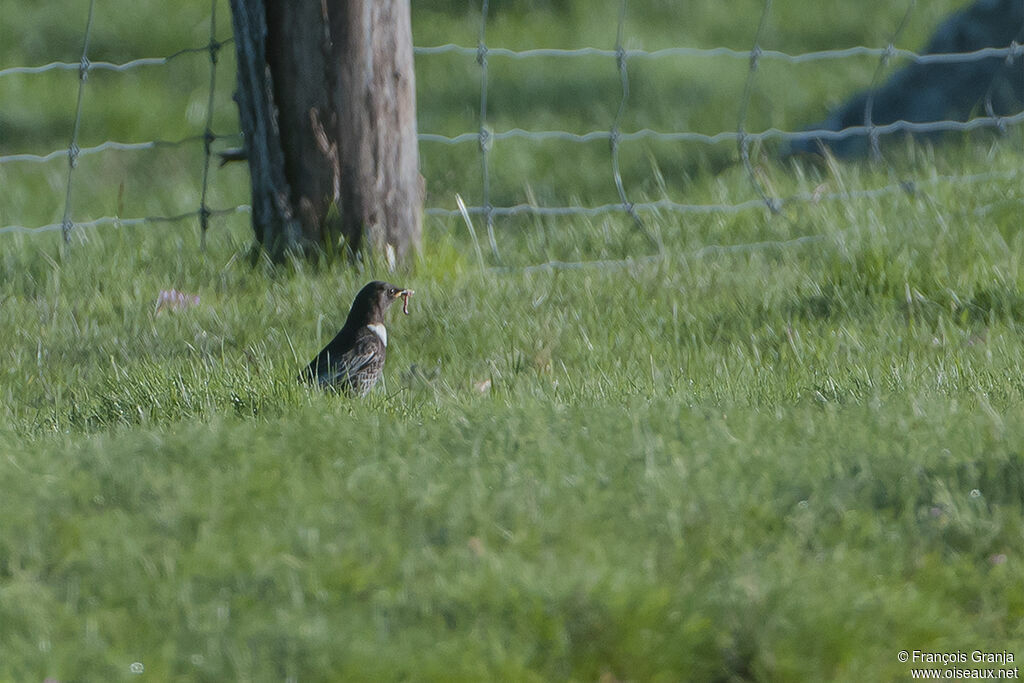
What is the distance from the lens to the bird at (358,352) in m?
3.92

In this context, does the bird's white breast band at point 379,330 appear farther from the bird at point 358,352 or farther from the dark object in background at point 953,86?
the dark object in background at point 953,86

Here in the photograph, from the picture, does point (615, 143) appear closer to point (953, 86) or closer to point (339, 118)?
point (339, 118)

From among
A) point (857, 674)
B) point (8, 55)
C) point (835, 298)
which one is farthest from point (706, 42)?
point (857, 674)

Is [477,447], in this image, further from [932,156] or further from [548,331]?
[932,156]

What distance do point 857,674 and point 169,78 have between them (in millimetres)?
8526

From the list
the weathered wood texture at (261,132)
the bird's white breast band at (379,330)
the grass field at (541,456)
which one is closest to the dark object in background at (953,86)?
the grass field at (541,456)

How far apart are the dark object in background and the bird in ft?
12.5

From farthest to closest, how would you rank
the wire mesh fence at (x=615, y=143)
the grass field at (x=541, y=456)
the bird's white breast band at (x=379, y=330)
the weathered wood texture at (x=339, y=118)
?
the wire mesh fence at (x=615, y=143) < the weathered wood texture at (x=339, y=118) < the bird's white breast band at (x=379, y=330) < the grass field at (x=541, y=456)

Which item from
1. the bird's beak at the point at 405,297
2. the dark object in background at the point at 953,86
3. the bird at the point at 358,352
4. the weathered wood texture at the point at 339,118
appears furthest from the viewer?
the dark object in background at the point at 953,86

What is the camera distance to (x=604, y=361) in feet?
14.1

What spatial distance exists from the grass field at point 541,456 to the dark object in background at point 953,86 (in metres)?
1.57

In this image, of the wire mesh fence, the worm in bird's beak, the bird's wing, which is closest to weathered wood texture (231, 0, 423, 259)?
the wire mesh fence

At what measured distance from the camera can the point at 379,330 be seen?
170 inches

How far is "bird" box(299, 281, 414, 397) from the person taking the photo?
3918 millimetres
